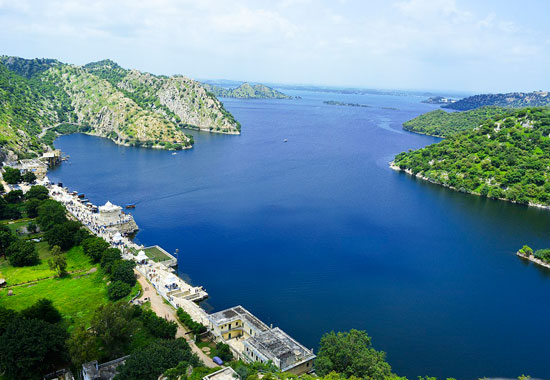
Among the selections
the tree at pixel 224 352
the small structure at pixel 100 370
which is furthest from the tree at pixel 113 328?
the tree at pixel 224 352

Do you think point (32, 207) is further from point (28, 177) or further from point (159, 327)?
point (159, 327)

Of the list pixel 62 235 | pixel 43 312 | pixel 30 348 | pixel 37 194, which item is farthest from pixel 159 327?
pixel 37 194

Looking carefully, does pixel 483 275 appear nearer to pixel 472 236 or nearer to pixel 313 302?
pixel 472 236

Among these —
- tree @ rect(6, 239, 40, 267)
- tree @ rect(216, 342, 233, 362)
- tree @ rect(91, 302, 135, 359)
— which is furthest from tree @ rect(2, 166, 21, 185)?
tree @ rect(216, 342, 233, 362)

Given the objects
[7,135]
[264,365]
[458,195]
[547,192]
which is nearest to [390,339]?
[264,365]

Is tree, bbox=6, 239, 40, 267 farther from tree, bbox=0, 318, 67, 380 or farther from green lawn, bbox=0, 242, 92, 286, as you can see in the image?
tree, bbox=0, 318, 67, 380

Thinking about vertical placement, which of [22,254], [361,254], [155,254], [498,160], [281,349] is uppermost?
[498,160]
